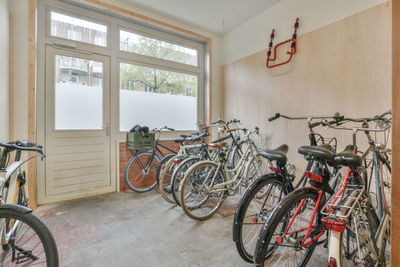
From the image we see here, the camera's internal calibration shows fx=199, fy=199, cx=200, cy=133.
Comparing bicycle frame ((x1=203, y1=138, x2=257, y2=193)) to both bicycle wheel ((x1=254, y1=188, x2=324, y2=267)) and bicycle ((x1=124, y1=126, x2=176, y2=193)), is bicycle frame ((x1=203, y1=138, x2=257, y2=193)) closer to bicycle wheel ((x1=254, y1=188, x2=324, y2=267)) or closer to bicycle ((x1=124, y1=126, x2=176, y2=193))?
bicycle wheel ((x1=254, y1=188, x2=324, y2=267))

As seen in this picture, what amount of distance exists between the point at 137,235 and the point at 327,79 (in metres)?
2.77

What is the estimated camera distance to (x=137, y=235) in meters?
1.89

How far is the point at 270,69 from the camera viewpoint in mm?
3082

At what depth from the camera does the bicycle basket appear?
119 inches

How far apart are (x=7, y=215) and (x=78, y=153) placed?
1919 millimetres

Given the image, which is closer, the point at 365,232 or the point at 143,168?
the point at 365,232

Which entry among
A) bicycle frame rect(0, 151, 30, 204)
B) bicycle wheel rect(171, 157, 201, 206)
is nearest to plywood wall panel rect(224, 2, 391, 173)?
A: bicycle wheel rect(171, 157, 201, 206)

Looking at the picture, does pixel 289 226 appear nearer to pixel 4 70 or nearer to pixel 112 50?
pixel 4 70

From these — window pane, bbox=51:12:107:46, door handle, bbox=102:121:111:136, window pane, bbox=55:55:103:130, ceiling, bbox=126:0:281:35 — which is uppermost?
ceiling, bbox=126:0:281:35

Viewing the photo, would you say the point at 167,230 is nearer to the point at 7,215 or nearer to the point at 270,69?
the point at 7,215

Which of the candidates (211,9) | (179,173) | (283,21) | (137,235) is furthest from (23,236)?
(283,21)

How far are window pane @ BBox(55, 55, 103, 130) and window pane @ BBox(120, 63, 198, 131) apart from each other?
345mm

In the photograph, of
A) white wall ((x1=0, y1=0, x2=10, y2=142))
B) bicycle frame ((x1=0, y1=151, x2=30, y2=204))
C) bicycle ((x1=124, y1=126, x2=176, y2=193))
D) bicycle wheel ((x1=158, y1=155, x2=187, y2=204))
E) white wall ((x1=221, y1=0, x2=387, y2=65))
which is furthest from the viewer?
bicycle ((x1=124, y1=126, x2=176, y2=193))

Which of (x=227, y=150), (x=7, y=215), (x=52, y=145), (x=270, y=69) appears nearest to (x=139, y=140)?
(x=52, y=145)
